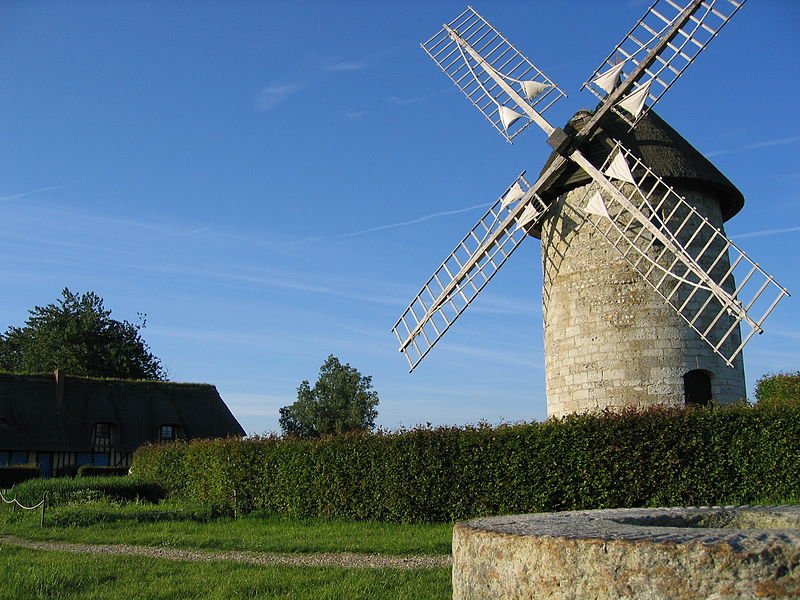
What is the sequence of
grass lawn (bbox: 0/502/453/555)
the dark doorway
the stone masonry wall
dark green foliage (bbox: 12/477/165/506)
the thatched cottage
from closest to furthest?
grass lawn (bbox: 0/502/453/555), the stone masonry wall, the dark doorway, dark green foliage (bbox: 12/477/165/506), the thatched cottage

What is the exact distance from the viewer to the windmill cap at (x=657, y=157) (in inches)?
508

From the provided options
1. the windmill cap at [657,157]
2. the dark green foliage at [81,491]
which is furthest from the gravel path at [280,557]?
the windmill cap at [657,157]

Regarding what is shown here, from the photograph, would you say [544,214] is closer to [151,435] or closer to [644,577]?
[644,577]

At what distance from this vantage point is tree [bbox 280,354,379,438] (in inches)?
2005

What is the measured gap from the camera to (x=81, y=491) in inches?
619

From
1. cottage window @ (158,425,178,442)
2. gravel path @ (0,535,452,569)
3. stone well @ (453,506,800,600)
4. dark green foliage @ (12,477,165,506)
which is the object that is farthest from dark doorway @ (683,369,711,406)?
cottage window @ (158,425,178,442)

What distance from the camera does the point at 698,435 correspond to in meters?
10.6

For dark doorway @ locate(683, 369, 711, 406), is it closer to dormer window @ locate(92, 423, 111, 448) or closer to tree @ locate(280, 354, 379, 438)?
dormer window @ locate(92, 423, 111, 448)

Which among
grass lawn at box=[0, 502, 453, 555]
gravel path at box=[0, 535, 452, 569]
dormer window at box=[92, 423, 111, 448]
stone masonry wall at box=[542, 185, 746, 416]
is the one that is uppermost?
stone masonry wall at box=[542, 185, 746, 416]

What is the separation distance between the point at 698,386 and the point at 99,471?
20.3 m

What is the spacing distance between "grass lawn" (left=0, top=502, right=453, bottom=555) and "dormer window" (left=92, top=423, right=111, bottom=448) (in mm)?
16141

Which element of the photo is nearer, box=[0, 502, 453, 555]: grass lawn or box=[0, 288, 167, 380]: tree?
box=[0, 502, 453, 555]: grass lawn

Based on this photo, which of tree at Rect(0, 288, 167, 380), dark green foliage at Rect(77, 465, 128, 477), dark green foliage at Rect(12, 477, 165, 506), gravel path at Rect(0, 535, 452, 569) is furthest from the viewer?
tree at Rect(0, 288, 167, 380)

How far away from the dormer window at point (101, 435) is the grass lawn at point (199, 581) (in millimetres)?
22398
